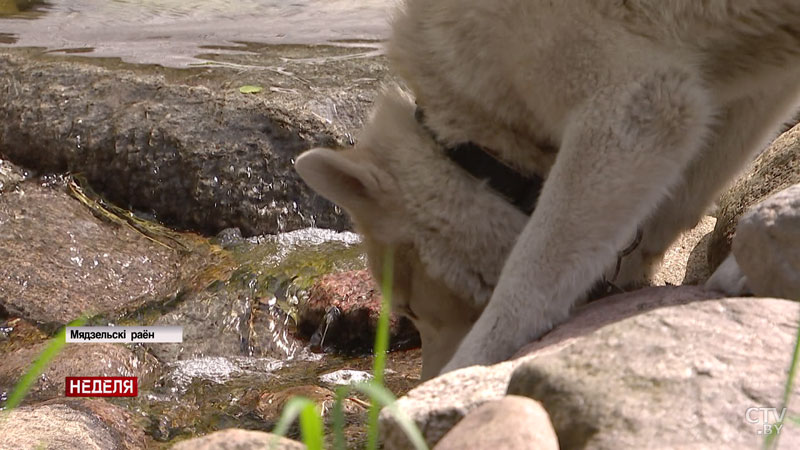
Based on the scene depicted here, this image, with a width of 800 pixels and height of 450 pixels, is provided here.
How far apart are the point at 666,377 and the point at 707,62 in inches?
61.0

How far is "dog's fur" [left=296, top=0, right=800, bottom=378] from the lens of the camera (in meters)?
3.17

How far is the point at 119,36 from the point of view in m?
9.43

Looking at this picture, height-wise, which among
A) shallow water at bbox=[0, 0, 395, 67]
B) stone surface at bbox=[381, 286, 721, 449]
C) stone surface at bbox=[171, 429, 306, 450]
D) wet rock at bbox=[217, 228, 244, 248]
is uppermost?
stone surface at bbox=[171, 429, 306, 450]

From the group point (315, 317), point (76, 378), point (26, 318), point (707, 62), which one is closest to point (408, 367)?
point (315, 317)

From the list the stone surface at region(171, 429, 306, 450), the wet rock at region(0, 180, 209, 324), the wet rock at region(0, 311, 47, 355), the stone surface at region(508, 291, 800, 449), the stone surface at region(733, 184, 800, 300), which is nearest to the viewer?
the stone surface at region(508, 291, 800, 449)

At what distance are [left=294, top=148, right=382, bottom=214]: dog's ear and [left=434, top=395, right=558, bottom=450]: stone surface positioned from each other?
1.77 meters

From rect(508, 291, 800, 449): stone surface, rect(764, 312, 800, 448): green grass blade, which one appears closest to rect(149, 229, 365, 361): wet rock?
rect(508, 291, 800, 449): stone surface

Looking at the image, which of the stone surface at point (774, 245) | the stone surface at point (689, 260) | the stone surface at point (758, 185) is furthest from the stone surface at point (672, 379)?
the stone surface at point (689, 260)

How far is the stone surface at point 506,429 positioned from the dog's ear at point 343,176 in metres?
1.77

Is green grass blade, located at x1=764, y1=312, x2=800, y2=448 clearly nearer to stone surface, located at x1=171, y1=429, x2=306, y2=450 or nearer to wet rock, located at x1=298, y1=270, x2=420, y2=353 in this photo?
stone surface, located at x1=171, y1=429, x2=306, y2=450

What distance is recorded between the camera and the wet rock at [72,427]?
3.71m

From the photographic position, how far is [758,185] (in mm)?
4691

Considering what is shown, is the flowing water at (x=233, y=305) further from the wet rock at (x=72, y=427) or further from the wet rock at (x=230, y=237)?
the wet rock at (x=72, y=427)

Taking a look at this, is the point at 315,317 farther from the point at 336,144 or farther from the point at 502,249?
the point at 502,249
